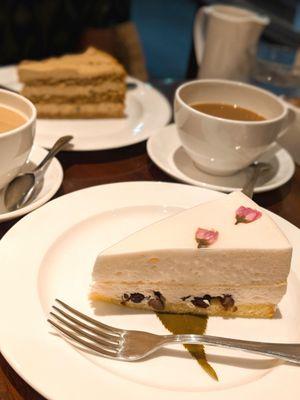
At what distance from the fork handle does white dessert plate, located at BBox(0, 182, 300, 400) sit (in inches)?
0.7

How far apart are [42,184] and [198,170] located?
445mm

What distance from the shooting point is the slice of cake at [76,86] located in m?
1.65

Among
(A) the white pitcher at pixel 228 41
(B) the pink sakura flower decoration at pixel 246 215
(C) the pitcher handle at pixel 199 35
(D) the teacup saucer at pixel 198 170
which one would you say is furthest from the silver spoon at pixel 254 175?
(C) the pitcher handle at pixel 199 35

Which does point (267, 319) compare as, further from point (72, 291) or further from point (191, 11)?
point (191, 11)

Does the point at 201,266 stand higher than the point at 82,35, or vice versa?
the point at 201,266

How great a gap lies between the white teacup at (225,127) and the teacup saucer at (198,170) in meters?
0.03

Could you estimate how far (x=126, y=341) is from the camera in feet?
2.47

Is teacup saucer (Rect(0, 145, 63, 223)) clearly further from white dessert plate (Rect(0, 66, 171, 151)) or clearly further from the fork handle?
the fork handle

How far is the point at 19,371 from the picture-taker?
0.65 m

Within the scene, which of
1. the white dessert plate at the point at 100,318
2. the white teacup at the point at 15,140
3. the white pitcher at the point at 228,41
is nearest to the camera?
the white dessert plate at the point at 100,318

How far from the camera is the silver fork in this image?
731mm

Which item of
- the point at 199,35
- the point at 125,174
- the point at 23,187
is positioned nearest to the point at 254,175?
the point at 125,174

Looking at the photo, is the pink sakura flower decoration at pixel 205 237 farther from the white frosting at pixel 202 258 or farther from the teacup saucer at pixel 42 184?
the teacup saucer at pixel 42 184

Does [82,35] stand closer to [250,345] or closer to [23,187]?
[23,187]
